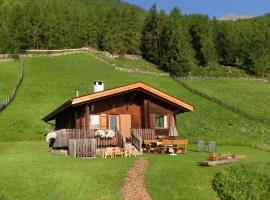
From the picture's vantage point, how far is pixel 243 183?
23.7 meters

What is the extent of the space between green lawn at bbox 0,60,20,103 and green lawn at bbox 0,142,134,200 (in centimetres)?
3777

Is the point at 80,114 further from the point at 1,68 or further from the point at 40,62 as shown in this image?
the point at 40,62

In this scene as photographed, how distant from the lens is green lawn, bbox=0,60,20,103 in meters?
68.2

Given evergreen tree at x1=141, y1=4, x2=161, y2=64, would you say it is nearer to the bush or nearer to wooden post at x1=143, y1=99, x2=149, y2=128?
wooden post at x1=143, y1=99, x2=149, y2=128

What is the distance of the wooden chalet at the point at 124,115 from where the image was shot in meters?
35.1

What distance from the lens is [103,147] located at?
116 feet

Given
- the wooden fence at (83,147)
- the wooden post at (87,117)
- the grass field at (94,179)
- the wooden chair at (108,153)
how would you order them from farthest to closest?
1. the wooden post at (87,117)
2. the wooden fence at (83,147)
3. the wooden chair at (108,153)
4. the grass field at (94,179)

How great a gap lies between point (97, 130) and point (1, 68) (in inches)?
2180

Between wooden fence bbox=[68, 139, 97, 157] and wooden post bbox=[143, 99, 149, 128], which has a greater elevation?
wooden post bbox=[143, 99, 149, 128]

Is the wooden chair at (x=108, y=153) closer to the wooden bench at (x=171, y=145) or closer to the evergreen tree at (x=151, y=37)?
the wooden bench at (x=171, y=145)

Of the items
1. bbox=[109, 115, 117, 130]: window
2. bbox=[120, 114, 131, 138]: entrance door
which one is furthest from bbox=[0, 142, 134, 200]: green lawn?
bbox=[109, 115, 117, 130]: window

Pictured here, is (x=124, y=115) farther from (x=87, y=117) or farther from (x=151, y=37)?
(x=151, y=37)

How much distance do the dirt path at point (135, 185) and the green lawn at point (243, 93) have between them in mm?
42040

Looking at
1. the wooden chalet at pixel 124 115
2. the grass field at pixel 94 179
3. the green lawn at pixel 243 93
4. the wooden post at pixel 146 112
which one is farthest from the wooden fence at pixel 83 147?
the green lawn at pixel 243 93
